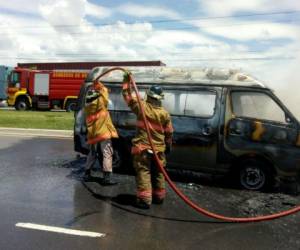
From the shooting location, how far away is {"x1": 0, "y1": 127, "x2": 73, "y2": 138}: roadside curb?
14.8m

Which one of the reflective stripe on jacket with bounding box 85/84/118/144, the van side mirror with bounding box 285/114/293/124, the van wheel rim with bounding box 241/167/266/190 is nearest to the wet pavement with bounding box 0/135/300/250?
the van wheel rim with bounding box 241/167/266/190

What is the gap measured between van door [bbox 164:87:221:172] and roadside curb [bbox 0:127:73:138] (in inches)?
271

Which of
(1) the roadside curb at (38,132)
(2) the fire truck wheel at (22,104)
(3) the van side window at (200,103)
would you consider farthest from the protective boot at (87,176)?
(2) the fire truck wheel at (22,104)

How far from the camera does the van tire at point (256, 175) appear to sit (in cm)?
783

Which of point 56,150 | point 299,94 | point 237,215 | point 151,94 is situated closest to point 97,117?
point 151,94

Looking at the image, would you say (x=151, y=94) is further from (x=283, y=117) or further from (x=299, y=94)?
(x=299, y=94)

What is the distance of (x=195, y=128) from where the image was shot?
317 inches

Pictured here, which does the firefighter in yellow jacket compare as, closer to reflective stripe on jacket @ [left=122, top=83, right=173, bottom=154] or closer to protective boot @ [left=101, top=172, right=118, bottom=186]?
protective boot @ [left=101, top=172, right=118, bottom=186]

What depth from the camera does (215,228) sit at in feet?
19.0

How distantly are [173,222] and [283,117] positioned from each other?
9.47 feet

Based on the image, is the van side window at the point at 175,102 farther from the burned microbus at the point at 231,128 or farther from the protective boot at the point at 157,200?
the protective boot at the point at 157,200

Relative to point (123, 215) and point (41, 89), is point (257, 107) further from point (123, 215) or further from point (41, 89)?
point (41, 89)

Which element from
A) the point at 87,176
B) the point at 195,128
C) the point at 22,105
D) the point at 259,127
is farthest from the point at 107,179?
the point at 22,105

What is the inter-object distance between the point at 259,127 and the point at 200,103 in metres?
1.06
